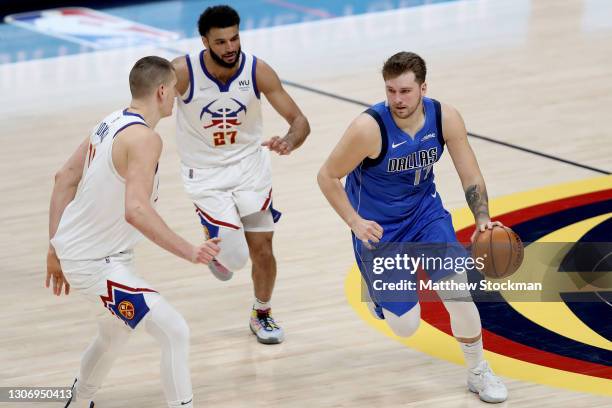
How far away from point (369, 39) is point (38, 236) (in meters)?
6.61

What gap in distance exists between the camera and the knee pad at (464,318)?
19.3 feet

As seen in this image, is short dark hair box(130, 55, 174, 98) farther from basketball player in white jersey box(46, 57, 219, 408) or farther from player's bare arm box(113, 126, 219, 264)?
player's bare arm box(113, 126, 219, 264)

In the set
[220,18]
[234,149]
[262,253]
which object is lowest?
[262,253]

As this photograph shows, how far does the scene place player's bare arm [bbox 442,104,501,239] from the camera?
5852 millimetres

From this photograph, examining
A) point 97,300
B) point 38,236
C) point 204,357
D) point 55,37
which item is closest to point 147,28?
point 55,37

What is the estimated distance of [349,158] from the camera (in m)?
5.87

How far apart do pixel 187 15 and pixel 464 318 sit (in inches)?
450

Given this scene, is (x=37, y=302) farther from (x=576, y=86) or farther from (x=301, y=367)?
(x=576, y=86)

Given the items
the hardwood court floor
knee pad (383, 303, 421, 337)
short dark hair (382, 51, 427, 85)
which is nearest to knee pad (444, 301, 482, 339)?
knee pad (383, 303, 421, 337)

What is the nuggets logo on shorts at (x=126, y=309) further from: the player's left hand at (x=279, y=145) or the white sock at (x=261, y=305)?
the white sock at (x=261, y=305)

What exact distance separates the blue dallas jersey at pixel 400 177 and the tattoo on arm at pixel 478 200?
0.80 ft

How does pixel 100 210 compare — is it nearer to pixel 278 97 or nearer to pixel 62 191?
pixel 62 191

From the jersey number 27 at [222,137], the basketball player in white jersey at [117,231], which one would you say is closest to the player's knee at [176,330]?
the basketball player in white jersey at [117,231]

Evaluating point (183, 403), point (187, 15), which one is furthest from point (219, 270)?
point (187, 15)
